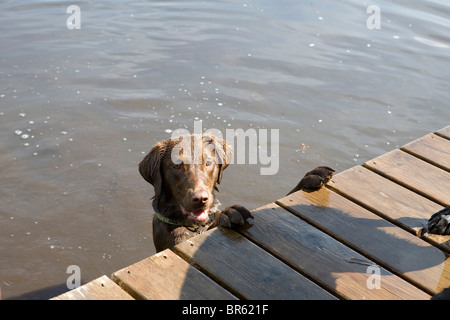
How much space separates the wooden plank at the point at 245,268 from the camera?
3.41 metres

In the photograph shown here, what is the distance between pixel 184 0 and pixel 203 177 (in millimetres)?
8972

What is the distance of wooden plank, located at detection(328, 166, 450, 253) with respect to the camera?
13.8 feet

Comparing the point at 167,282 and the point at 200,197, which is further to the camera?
the point at 200,197

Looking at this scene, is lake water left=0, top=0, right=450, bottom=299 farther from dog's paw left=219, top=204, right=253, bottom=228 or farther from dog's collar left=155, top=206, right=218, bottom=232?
dog's paw left=219, top=204, right=253, bottom=228

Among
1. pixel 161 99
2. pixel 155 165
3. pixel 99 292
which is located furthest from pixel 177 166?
pixel 161 99

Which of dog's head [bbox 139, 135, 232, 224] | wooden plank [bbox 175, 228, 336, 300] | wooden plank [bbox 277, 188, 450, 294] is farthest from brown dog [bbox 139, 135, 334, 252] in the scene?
wooden plank [bbox 175, 228, 336, 300]

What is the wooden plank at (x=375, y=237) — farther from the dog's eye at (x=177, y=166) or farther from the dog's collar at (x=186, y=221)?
the dog's eye at (x=177, y=166)

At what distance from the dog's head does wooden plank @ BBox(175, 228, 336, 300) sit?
0.59 metres

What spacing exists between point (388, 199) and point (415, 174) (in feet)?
1.79

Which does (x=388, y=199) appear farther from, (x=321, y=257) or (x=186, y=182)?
(x=186, y=182)

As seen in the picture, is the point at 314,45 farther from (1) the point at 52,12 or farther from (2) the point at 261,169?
(1) the point at 52,12

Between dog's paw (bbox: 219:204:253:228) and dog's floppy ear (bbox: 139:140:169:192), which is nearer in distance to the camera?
dog's paw (bbox: 219:204:253:228)

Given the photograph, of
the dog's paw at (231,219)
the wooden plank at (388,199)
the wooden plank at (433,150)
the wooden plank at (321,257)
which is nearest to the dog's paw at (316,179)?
the wooden plank at (388,199)

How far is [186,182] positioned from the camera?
4508 millimetres
